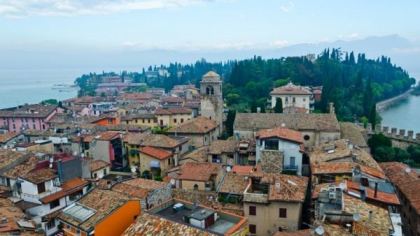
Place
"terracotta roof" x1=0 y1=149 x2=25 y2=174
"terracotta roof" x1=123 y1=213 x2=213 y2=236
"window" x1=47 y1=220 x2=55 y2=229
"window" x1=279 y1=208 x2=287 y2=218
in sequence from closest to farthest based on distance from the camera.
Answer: "terracotta roof" x1=123 y1=213 x2=213 y2=236, "window" x1=279 y1=208 x2=287 y2=218, "window" x1=47 y1=220 x2=55 y2=229, "terracotta roof" x1=0 y1=149 x2=25 y2=174

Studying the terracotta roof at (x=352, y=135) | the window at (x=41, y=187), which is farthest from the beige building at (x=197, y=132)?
the window at (x=41, y=187)

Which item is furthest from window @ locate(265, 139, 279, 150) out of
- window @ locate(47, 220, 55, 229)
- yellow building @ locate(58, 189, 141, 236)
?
window @ locate(47, 220, 55, 229)

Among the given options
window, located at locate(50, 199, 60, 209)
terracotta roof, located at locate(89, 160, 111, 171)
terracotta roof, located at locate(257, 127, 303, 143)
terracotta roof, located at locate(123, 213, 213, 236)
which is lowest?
window, located at locate(50, 199, 60, 209)

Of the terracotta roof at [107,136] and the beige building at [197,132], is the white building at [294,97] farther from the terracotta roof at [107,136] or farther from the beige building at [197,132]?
the terracotta roof at [107,136]

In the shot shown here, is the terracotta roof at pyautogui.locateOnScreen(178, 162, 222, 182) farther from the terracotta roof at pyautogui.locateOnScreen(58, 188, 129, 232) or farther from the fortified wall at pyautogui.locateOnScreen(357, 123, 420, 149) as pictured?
the fortified wall at pyautogui.locateOnScreen(357, 123, 420, 149)

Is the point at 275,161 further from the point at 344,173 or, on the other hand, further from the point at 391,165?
the point at 391,165

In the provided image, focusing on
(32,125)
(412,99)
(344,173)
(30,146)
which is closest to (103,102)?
(32,125)

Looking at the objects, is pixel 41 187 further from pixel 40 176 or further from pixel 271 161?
pixel 271 161
